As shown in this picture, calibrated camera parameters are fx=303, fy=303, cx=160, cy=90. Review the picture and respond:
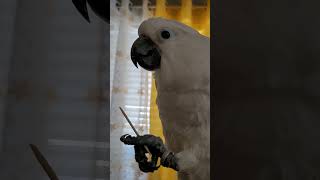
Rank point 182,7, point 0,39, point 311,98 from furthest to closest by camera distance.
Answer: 1. point 0,39
2. point 182,7
3. point 311,98

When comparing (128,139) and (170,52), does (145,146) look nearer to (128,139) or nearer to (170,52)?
(128,139)

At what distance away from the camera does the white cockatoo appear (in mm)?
384

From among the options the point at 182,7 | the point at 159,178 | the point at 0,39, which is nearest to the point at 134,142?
the point at 159,178

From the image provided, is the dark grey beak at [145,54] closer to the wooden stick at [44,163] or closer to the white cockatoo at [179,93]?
the white cockatoo at [179,93]

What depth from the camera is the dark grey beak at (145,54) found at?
1.40ft

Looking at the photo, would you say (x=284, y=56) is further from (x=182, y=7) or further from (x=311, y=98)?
(x=182, y=7)

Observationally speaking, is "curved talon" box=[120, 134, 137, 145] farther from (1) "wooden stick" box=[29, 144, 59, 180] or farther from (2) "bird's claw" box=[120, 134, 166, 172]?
(1) "wooden stick" box=[29, 144, 59, 180]

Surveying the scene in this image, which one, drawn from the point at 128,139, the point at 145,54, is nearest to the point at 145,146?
the point at 128,139

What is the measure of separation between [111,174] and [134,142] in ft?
0.21

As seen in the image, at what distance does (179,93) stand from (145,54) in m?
0.16

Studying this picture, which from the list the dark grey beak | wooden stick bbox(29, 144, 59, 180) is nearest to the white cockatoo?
the dark grey beak

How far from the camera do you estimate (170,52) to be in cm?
53

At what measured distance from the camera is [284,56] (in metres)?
0.20

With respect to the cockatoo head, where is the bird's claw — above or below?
below
